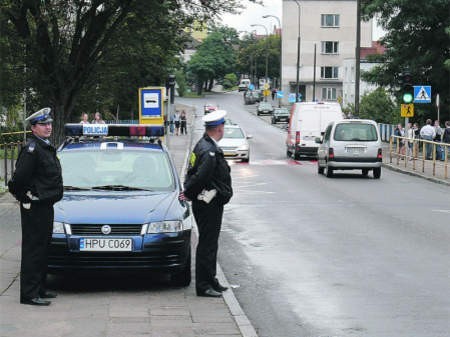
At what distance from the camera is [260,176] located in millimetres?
30625

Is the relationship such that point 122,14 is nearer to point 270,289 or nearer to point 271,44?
point 270,289

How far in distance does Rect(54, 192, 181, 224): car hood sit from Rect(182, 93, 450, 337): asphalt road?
1.20 meters

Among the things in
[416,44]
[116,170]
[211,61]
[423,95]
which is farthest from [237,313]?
[211,61]

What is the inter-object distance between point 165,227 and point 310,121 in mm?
31133

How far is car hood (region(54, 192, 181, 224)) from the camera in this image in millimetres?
9562

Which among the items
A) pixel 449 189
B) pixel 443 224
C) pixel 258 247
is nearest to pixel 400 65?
pixel 449 189

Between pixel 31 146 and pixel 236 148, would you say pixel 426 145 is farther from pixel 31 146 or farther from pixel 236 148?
pixel 31 146

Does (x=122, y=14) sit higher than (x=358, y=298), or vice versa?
(x=122, y=14)

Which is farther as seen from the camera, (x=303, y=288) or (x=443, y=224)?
(x=443, y=224)

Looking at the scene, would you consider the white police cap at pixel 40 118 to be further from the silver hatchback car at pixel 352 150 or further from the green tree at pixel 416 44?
the green tree at pixel 416 44

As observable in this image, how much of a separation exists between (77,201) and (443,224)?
859cm

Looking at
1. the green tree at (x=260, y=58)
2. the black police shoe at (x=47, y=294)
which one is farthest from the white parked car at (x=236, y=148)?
the green tree at (x=260, y=58)

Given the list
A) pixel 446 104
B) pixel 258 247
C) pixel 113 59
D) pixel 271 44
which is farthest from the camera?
pixel 271 44

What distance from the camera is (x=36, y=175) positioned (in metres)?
8.93
